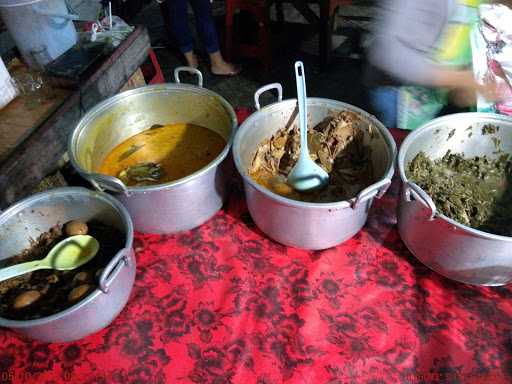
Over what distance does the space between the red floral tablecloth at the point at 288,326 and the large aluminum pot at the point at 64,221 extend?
8 centimetres

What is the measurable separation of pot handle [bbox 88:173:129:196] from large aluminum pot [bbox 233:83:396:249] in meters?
0.31

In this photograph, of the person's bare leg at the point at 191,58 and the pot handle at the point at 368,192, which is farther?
the person's bare leg at the point at 191,58

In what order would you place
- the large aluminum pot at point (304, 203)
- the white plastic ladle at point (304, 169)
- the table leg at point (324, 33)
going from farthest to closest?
the table leg at point (324, 33) → the white plastic ladle at point (304, 169) → the large aluminum pot at point (304, 203)

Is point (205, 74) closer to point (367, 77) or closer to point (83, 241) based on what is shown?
point (367, 77)

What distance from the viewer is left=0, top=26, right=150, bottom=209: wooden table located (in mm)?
1187

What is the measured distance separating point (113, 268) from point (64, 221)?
0.33 metres

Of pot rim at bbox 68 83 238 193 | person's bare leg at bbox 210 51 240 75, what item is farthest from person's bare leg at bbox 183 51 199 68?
pot rim at bbox 68 83 238 193

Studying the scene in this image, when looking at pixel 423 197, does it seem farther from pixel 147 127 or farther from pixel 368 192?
pixel 147 127

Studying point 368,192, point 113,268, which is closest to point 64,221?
point 113,268

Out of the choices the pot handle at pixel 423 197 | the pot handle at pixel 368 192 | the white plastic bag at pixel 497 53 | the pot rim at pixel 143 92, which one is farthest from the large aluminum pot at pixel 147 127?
the white plastic bag at pixel 497 53

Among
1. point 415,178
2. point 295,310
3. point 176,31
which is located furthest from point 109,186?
point 176,31

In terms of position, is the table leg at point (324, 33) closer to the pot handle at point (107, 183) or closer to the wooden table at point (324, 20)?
the wooden table at point (324, 20)

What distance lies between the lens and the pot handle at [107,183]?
1007mm

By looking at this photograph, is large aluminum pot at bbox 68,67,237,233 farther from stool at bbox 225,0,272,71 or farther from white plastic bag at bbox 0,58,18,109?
stool at bbox 225,0,272,71
